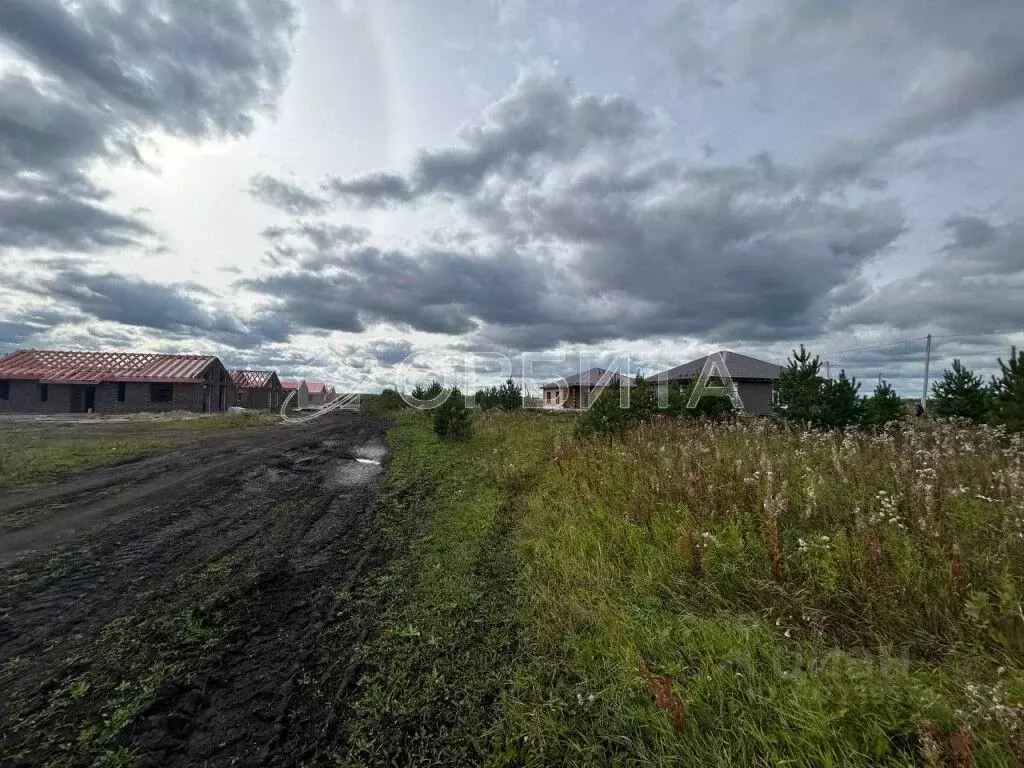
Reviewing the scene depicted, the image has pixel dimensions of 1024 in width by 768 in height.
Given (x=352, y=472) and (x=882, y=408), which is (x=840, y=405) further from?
(x=352, y=472)

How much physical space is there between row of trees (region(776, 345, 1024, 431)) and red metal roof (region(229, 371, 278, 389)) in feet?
150

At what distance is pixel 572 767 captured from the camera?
2154 millimetres

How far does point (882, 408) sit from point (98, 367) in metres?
45.8

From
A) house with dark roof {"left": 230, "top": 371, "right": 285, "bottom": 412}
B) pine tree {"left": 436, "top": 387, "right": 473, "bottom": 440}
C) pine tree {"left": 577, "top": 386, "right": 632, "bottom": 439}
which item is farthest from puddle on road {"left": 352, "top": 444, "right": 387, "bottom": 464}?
house with dark roof {"left": 230, "top": 371, "right": 285, "bottom": 412}

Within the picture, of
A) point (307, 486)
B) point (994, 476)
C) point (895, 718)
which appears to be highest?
point (994, 476)

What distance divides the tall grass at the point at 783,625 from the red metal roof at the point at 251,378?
47.4 metres

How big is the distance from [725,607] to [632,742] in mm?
1446

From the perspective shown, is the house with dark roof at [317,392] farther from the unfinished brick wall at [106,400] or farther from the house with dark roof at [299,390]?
the unfinished brick wall at [106,400]

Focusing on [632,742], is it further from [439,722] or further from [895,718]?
[895,718]

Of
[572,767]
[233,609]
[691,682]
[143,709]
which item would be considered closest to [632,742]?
[572,767]

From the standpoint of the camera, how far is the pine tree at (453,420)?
50.6 ft

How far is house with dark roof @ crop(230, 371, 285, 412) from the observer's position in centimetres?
4447

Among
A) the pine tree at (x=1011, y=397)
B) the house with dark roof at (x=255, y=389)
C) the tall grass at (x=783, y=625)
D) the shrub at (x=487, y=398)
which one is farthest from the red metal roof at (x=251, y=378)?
the pine tree at (x=1011, y=397)

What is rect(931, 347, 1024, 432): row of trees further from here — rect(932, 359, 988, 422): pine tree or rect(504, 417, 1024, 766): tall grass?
rect(504, 417, 1024, 766): tall grass
